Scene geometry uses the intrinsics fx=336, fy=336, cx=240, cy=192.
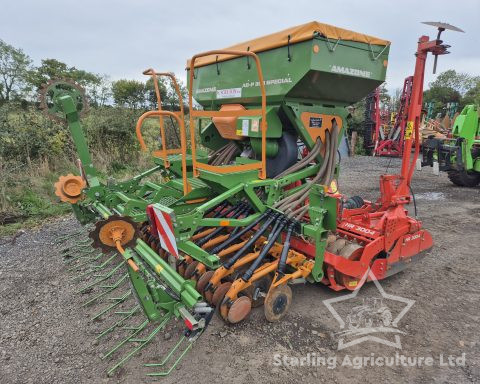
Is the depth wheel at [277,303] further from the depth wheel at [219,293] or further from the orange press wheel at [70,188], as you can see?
the orange press wheel at [70,188]

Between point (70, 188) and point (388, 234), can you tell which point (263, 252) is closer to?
point (388, 234)

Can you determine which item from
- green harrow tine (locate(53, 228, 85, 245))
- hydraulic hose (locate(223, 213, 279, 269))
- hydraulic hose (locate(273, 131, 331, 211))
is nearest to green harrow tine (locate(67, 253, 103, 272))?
green harrow tine (locate(53, 228, 85, 245))

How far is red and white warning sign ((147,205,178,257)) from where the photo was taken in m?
2.83

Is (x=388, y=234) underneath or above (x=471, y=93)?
underneath

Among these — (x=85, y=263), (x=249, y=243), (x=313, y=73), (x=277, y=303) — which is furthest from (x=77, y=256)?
(x=313, y=73)

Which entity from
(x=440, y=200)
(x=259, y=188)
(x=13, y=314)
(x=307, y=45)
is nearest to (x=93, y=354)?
(x=13, y=314)

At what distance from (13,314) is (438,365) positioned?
3.84 m

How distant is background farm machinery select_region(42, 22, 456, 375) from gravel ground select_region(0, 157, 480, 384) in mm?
146

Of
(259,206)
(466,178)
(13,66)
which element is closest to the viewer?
(259,206)

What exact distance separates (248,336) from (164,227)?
3.91 ft

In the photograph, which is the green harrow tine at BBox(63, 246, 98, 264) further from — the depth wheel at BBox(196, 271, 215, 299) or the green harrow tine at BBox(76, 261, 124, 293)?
the depth wheel at BBox(196, 271, 215, 299)

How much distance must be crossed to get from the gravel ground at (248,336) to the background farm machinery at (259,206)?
0.15 metres

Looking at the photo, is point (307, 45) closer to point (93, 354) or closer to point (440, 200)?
point (93, 354)

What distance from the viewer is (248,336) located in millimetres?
2916
